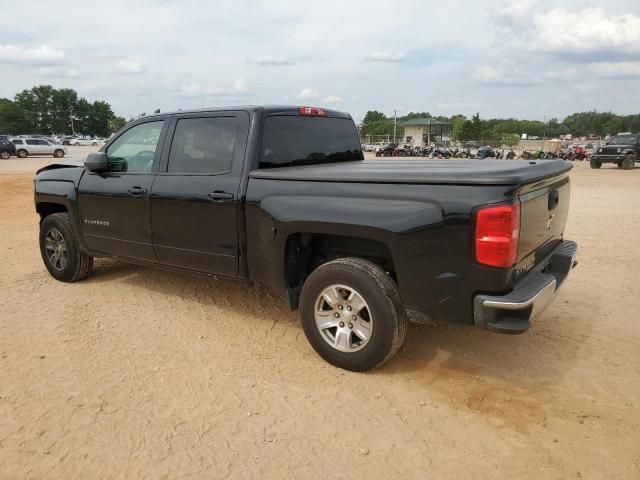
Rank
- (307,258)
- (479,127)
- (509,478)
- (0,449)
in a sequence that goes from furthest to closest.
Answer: (479,127) < (307,258) < (0,449) < (509,478)

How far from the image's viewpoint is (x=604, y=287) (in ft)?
17.1

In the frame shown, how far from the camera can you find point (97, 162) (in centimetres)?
455

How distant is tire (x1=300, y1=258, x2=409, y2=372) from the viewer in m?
3.18

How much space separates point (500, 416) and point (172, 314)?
2.92 meters

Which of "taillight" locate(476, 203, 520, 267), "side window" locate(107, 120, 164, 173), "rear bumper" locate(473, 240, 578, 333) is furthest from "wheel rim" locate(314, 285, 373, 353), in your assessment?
"side window" locate(107, 120, 164, 173)

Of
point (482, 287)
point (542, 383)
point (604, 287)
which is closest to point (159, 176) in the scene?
point (482, 287)

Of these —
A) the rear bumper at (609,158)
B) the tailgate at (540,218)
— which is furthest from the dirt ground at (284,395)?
the rear bumper at (609,158)

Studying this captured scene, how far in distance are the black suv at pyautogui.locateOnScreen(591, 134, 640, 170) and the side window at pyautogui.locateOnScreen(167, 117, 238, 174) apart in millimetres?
25933

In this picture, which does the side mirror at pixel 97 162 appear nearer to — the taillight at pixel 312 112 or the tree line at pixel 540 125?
the taillight at pixel 312 112

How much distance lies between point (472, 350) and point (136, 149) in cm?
347

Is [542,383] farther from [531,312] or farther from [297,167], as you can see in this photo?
[297,167]

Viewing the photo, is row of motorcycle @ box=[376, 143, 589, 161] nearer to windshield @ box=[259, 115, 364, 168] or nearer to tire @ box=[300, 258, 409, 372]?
windshield @ box=[259, 115, 364, 168]

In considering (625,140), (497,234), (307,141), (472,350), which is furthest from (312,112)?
(625,140)

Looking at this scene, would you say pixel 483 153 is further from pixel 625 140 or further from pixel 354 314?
pixel 354 314
